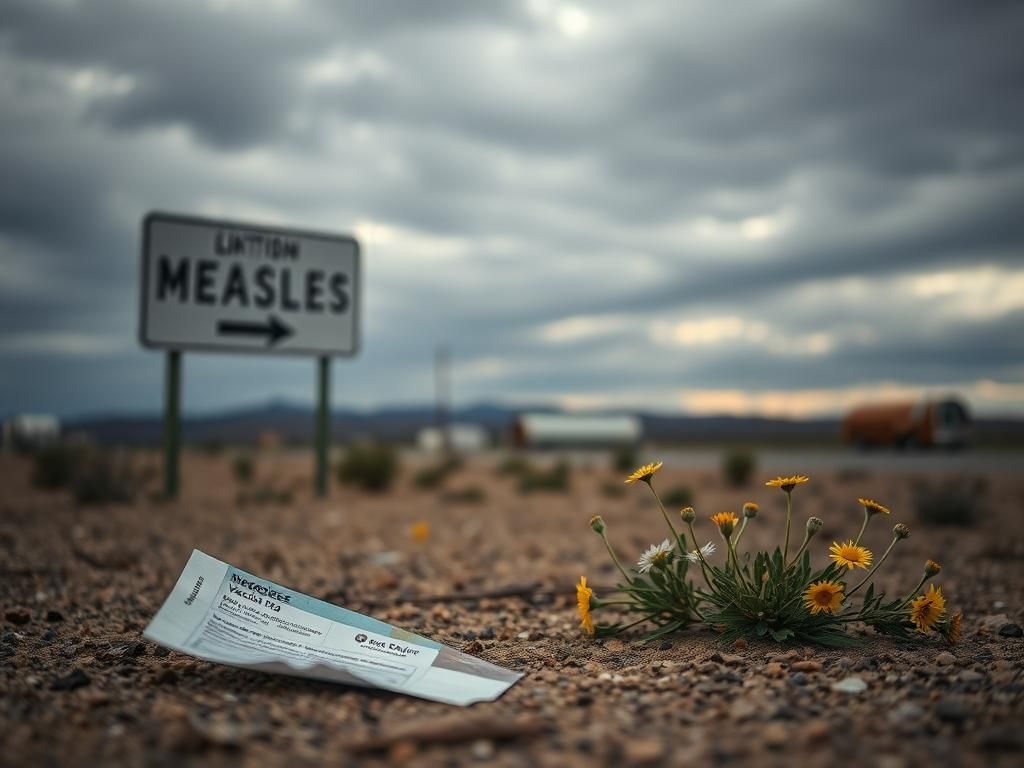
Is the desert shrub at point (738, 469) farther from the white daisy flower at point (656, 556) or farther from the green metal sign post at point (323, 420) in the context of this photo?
the white daisy flower at point (656, 556)

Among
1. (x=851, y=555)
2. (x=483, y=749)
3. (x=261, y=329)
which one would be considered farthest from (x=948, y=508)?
(x=261, y=329)

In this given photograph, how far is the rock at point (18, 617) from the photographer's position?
132 inches

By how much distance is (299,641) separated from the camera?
2.57 meters

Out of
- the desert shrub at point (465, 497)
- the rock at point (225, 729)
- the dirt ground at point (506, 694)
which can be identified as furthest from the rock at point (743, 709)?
the desert shrub at point (465, 497)

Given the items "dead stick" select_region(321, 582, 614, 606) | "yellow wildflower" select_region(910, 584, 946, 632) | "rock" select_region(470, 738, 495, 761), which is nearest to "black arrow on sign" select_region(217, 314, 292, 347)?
"dead stick" select_region(321, 582, 614, 606)

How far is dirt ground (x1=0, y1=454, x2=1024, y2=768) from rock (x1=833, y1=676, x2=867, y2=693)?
2 cm

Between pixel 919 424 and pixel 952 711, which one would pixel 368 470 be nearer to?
pixel 952 711

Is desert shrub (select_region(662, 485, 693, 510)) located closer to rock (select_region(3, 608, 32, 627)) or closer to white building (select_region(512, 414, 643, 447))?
rock (select_region(3, 608, 32, 627))

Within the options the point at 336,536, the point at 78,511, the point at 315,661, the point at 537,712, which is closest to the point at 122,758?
the point at 315,661

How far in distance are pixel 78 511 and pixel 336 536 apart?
10.1 feet

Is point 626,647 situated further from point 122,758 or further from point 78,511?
point 78,511

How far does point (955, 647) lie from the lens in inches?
110

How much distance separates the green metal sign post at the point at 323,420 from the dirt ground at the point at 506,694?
3.99 meters

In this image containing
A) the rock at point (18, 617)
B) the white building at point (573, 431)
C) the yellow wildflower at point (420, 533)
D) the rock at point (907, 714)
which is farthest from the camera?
the white building at point (573, 431)
